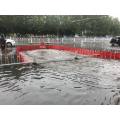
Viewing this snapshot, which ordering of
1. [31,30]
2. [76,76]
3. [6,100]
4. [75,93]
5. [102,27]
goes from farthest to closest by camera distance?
1. [102,27]
2. [31,30]
3. [76,76]
4. [75,93]
5. [6,100]

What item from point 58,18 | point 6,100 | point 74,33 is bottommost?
point 6,100

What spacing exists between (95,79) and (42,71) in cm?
324

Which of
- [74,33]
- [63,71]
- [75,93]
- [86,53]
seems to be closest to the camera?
[75,93]

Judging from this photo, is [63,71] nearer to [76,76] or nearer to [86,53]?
[76,76]

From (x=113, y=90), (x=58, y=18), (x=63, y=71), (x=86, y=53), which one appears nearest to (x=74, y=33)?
(x=58, y=18)

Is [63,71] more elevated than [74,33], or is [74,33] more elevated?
[74,33]

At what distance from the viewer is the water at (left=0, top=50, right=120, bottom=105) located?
6.48 meters

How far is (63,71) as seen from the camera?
10922 millimetres

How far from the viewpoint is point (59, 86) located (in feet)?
26.4

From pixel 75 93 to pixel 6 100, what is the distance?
2418 mm

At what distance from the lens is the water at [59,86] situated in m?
6.48

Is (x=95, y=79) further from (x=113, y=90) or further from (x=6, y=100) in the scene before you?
(x=6, y=100)

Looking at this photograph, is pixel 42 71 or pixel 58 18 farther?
pixel 58 18

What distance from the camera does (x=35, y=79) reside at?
9219 millimetres
